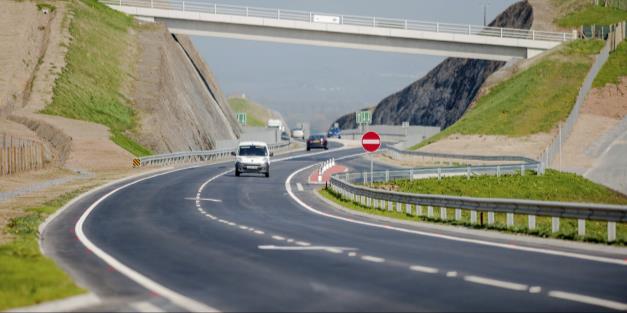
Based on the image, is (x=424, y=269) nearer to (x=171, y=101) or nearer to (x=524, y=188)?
(x=524, y=188)

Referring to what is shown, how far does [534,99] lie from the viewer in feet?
339

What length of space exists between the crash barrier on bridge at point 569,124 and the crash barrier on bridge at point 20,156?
28373 millimetres

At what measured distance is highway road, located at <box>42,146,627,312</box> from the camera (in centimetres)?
1378

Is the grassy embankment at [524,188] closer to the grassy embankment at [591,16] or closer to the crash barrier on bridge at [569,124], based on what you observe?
the crash barrier on bridge at [569,124]

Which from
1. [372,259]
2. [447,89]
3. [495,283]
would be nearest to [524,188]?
[372,259]

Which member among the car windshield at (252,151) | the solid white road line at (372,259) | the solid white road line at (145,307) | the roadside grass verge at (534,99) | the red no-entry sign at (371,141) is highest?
the roadside grass verge at (534,99)

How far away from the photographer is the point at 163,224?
30.0 meters

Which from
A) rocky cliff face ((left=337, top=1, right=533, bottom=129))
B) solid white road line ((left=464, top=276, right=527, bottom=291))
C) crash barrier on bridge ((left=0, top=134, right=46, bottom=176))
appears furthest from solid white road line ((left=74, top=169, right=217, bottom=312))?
rocky cliff face ((left=337, top=1, right=533, bottom=129))

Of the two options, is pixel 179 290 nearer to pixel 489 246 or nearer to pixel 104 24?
pixel 489 246

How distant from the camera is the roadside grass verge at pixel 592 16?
128m

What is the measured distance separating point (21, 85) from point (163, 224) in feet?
206

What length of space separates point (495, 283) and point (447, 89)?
14627cm

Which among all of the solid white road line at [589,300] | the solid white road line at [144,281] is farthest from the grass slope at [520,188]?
the solid white road line at [589,300]

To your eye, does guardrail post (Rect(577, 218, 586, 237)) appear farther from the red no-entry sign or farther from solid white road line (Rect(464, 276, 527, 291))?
the red no-entry sign
